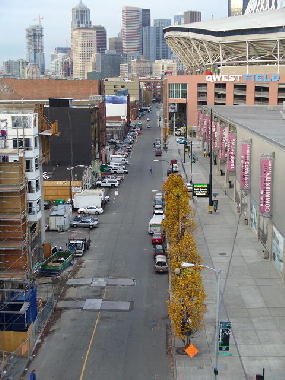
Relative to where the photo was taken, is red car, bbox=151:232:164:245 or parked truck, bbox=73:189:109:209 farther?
parked truck, bbox=73:189:109:209

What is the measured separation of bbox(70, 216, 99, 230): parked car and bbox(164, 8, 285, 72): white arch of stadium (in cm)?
10603

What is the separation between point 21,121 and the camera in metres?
42.9

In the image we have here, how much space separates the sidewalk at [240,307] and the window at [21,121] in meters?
18.4

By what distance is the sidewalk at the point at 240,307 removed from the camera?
32312 mm

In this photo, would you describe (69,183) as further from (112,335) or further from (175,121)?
(175,121)

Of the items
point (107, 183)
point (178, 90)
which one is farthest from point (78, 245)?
point (178, 90)

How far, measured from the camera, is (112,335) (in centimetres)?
3684

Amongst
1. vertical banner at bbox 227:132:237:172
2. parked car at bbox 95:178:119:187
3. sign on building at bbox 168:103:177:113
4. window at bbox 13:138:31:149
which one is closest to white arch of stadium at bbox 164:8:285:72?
sign on building at bbox 168:103:177:113

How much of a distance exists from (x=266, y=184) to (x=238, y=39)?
391 ft

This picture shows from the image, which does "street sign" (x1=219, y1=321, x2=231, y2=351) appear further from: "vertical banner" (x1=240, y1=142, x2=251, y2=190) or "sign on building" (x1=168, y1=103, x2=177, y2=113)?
"sign on building" (x1=168, y1=103, x2=177, y2=113)

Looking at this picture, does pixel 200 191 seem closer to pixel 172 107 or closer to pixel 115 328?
pixel 115 328

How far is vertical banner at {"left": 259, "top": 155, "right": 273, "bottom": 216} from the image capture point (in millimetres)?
49719

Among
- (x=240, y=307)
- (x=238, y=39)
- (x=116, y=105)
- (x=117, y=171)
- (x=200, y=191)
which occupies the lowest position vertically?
(x=240, y=307)

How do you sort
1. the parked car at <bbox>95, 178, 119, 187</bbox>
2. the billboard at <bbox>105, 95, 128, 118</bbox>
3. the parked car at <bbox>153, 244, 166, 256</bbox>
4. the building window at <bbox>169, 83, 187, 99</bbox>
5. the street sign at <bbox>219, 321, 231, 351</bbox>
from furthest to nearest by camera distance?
the billboard at <bbox>105, 95, 128, 118</bbox>
the building window at <bbox>169, 83, 187, 99</bbox>
the parked car at <bbox>95, 178, 119, 187</bbox>
the parked car at <bbox>153, 244, 166, 256</bbox>
the street sign at <bbox>219, 321, 231, 351</bbox>
